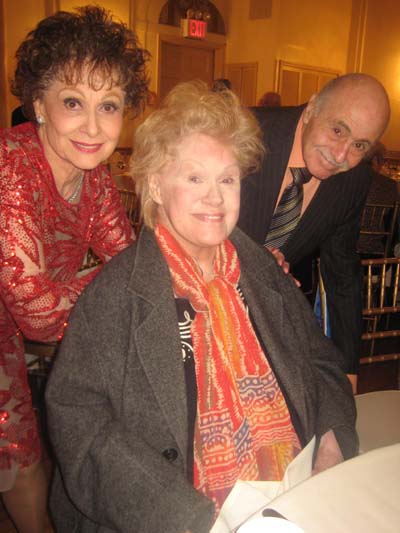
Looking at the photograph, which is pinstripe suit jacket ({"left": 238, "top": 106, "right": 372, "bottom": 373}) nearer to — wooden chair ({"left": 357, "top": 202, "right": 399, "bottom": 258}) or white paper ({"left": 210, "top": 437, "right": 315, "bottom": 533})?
white paper ({"left": 210, "top": 437, "right": 315, "bottom": 533})

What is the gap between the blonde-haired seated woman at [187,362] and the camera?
→ 1191 mm

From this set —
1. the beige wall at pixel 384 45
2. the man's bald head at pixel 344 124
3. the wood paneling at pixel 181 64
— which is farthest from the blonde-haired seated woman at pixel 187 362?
the beige wall at pixel 384 45

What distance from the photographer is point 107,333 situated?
4.10ft

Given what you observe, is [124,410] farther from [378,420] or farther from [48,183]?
[378,420]

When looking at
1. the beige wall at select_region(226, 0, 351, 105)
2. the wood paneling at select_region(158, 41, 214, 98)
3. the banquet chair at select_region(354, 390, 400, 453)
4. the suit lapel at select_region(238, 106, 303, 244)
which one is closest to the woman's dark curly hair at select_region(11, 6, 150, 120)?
the suit lapel at select_region(238, 106, 303, 244)

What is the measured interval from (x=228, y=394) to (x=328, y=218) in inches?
40.3

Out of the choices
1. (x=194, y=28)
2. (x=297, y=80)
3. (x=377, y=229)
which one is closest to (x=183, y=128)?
(x=377, y=229)

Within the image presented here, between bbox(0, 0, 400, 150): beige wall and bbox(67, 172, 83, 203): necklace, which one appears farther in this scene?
bbox(0, 0, 400, 150): beige wall

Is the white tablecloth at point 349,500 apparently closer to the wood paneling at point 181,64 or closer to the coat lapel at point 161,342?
the coat lapel at point 161,342

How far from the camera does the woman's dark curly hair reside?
4.73ft

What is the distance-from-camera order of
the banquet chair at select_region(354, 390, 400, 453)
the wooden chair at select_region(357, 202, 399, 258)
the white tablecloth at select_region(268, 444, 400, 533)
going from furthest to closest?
the wooden chair at select_region(357, 202, 399, 258) < the banquet chair at select_region(354, 390, 400, 453) < the white tablecloth at select_region(268, 444, 400, 533)

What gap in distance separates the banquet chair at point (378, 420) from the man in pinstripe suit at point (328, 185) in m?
0.11

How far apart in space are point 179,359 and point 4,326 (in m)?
0.68

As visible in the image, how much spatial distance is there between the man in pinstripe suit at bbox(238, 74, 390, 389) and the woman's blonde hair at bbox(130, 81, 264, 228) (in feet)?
1.46
